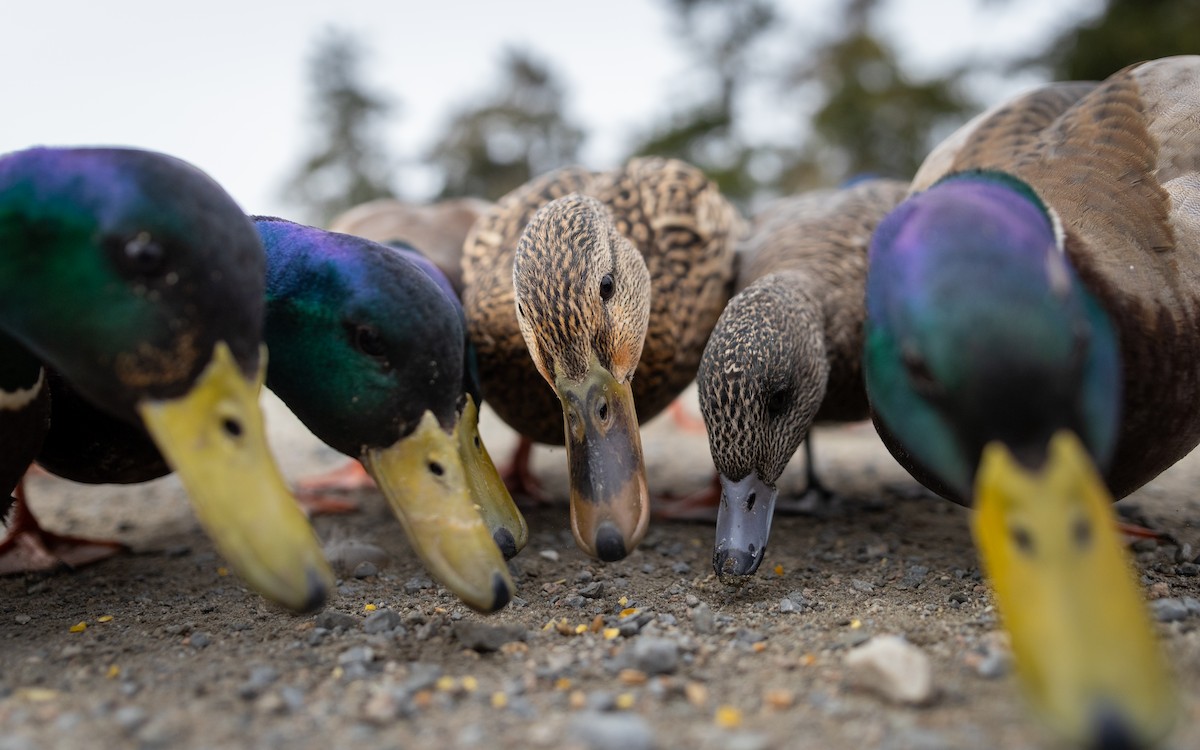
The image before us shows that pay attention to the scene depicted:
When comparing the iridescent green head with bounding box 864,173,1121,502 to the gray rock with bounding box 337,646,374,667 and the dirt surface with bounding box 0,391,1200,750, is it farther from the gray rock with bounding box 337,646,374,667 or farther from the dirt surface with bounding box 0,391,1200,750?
the gray rock with bounding box 337,646,374,667

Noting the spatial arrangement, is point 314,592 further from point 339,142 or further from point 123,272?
point 339,142

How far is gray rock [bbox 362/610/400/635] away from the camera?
2.32 m

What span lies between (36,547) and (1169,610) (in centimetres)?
362

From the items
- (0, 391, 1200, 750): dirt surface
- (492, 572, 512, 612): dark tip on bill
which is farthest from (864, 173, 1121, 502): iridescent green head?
(492, 572, 512, 612): dark tip on bill

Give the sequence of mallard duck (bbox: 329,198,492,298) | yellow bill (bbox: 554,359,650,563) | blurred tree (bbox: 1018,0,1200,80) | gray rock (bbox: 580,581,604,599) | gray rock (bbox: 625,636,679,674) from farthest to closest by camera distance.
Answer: blurred tree (bbox: 1018,0,1200,80) < mallard duck (bbox: 329,198,492,298) < gray rock (bbox: 580,581,604,599) < yellow bill (bbox: 554,359,650,563) < gray rock (bbox: 625,636,679,674)

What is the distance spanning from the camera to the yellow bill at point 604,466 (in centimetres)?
254

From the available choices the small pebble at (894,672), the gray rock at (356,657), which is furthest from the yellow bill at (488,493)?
the small pebble at (894,672)

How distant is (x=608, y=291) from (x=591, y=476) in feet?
2.06

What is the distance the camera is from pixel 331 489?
15.0ft

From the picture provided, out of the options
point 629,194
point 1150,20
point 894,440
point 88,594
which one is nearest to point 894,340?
point 894,440

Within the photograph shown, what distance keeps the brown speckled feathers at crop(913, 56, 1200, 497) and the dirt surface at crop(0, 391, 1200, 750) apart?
19.9 inches

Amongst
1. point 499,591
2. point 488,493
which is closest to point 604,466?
point 488,493

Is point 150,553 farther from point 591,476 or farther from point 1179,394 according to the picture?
point 1179,394

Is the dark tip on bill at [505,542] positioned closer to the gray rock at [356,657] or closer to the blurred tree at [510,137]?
the gray rock at [356,657]
